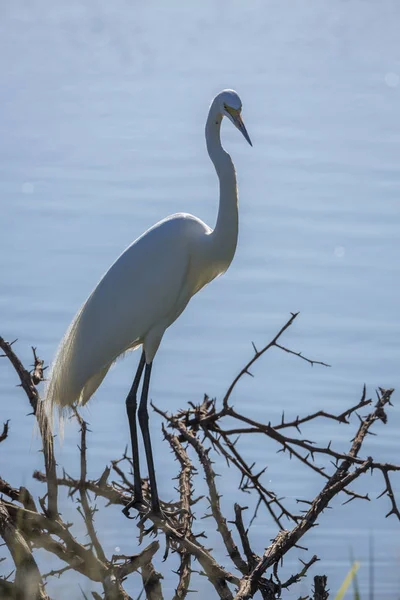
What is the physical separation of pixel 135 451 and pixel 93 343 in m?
0.47

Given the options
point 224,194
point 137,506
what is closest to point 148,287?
point 224,194

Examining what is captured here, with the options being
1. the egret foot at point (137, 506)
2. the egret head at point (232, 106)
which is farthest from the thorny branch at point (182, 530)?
the egret head at point (232, 106)

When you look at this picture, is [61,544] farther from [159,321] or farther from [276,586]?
[159,321]

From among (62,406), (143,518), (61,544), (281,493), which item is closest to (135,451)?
(62,406)

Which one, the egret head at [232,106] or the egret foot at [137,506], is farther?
the egret head at [232,106]

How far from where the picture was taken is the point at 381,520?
6.94 m

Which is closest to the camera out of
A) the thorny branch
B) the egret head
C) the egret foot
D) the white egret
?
the thorny branch

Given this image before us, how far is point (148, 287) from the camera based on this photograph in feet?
16.5

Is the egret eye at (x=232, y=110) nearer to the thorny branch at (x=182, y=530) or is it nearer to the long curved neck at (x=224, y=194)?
the long curved neck at (x=224, y=194)

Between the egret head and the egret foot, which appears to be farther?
the egret head

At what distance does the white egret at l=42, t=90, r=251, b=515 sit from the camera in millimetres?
4926

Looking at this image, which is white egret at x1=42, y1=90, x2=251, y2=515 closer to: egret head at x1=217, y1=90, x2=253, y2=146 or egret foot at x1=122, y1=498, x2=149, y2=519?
egret head at x1=217, y1=90, x2=253, y2=146

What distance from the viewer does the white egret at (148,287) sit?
16.2 ft

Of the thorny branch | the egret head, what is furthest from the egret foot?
the egret head
